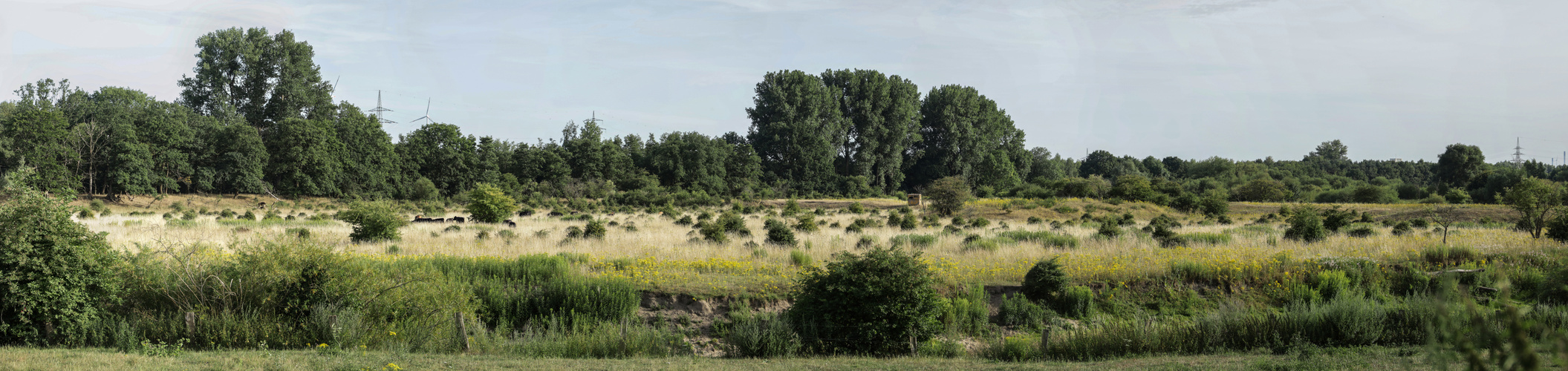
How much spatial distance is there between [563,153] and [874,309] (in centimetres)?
6641

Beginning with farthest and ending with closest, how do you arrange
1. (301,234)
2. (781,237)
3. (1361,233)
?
(781,237) → (1361,233) → (301,234)

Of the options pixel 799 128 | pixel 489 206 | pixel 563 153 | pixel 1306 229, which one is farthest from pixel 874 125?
pixel 1306 229

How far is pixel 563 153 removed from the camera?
242 ft

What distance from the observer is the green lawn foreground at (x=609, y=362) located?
846 centimetres

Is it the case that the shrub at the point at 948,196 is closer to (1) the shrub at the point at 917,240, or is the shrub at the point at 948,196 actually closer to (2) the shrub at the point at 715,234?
(1) the shrub at the point at 917,240

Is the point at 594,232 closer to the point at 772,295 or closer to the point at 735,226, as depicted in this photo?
the point at 735,226

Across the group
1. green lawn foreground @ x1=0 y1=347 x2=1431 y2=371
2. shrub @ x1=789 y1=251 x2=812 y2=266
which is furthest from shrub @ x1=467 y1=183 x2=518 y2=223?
green lawn foreground @ x1=0 y1=347 x2=1431 y2=371

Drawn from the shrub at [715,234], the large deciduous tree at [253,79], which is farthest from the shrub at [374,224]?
the large deciduous tree at [253,79]

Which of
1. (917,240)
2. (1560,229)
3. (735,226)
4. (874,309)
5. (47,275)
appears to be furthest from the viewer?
(735,226)

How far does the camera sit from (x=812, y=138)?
7694 cm

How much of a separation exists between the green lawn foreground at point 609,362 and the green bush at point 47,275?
2.61 ft

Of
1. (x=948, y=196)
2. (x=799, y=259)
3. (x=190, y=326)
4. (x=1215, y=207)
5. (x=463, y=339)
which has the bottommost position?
(x=463, y=339)

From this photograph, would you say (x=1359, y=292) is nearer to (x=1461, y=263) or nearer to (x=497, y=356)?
(x=1461, y=263)

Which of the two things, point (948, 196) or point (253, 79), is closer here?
point (948, 196)
